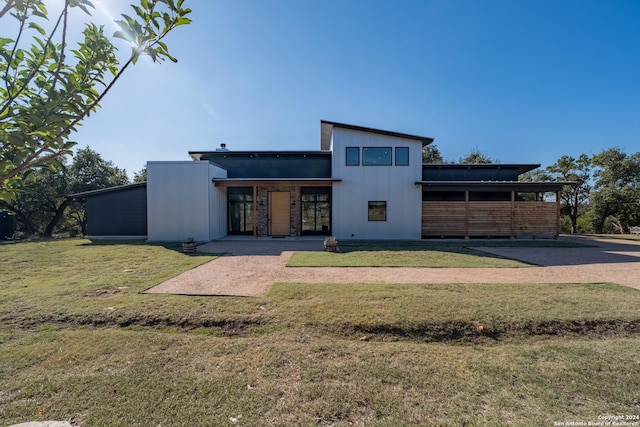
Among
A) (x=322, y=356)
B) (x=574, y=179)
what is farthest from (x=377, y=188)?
(x=574, y=179)

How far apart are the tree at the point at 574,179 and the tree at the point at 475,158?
750cm

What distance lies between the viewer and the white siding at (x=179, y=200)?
13695mm

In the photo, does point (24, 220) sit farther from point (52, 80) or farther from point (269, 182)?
point (52, 80)

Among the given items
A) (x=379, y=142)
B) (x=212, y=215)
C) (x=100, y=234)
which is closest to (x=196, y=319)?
(x=212, y=215)

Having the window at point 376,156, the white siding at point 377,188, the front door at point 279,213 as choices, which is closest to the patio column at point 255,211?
the front door at point 279,213

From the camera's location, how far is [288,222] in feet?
52.2

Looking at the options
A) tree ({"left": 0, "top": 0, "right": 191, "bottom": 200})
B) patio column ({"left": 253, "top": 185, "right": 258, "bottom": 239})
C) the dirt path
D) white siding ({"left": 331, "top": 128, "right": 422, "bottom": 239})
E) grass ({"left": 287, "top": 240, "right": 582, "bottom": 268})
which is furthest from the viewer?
white siding ({"left": 331, "top": 128, "right": 422, "bottom": 239})

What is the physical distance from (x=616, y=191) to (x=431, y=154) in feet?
54.0

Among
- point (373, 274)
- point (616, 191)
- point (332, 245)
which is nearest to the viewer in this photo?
point (373, 274)

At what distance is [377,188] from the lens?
14883 mm

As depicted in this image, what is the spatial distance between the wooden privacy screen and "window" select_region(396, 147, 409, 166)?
2.62 metres

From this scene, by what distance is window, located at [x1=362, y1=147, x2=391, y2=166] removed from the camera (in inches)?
588

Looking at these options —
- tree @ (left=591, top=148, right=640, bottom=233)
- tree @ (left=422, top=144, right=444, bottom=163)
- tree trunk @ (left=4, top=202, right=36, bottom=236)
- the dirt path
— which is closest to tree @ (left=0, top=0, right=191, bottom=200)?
the dirt path

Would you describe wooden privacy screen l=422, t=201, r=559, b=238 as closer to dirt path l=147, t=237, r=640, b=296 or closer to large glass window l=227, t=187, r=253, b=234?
dirt path l=147, t=237, r=640, b=296
